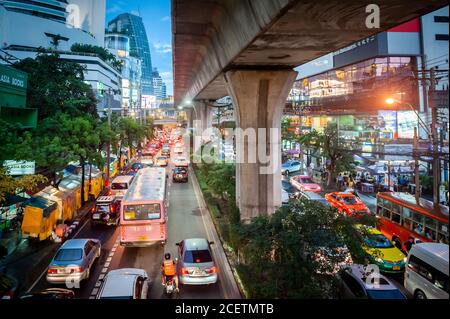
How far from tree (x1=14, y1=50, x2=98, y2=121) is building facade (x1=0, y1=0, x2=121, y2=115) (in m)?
28.2

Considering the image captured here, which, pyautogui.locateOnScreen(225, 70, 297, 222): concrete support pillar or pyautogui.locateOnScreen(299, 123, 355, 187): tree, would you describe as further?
pyautogui.locateOnScreen(299, 123, 355, 187): tree

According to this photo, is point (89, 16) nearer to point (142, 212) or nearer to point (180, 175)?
point (180, 175)

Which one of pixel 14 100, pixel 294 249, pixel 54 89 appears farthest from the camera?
pixel 54 89

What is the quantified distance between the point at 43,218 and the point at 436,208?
15.9m

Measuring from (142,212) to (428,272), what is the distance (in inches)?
399

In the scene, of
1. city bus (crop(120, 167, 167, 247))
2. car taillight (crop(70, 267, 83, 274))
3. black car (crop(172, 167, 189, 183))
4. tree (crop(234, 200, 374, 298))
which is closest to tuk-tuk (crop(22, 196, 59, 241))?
city bus (crop(120, 167, 167, 247))

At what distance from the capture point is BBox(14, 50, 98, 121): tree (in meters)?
24.2

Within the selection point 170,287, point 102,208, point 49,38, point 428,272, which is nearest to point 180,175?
point 102,208

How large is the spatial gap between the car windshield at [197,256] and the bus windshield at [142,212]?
326cm

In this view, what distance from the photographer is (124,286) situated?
8.36 metres

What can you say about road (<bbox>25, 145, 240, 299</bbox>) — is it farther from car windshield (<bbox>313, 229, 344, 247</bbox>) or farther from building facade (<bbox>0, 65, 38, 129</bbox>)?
building facade (<bbox>0, 65, 38, 129</bbox>)

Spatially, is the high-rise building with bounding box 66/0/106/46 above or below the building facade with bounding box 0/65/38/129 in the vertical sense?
above
